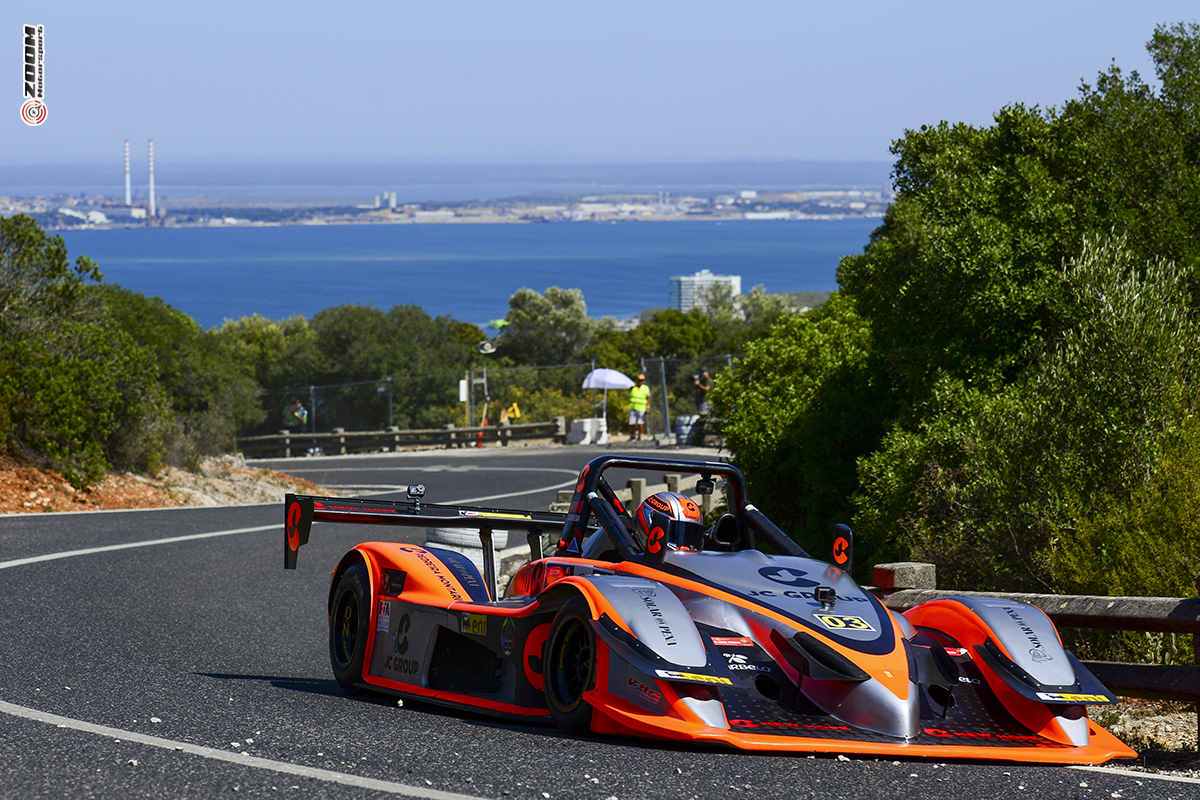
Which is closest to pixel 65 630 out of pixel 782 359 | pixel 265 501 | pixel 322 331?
pixel 782 359

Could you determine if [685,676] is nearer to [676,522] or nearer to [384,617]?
[676,522]

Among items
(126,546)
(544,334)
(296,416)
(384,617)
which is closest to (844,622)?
(384,617)

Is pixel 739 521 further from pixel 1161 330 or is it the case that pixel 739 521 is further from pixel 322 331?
pixel 322 331

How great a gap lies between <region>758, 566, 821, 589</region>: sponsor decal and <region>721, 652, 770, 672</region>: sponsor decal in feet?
1.84

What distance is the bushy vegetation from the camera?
38.4 ft

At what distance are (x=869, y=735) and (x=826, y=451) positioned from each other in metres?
12.2

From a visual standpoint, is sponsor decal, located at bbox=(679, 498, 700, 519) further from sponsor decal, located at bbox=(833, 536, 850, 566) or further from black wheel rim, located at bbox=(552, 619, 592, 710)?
black wheel rim, located at bbox=(552, 619, 592, 710)

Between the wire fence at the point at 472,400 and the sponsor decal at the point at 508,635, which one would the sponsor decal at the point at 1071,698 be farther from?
the wire fence at the point at 472,400

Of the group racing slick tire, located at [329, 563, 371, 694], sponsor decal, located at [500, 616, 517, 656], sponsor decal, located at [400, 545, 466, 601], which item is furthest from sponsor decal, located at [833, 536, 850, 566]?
racing slick tire, located at [329, 563, 371, 694]

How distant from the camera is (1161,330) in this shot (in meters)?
12.2

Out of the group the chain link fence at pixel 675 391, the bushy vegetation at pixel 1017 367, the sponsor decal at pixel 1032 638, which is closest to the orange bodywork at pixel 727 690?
the sponsor decal at pixel 1032 638

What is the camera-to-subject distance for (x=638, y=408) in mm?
38812

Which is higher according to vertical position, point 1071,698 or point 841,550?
point 841,550

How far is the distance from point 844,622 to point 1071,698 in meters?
1.16
